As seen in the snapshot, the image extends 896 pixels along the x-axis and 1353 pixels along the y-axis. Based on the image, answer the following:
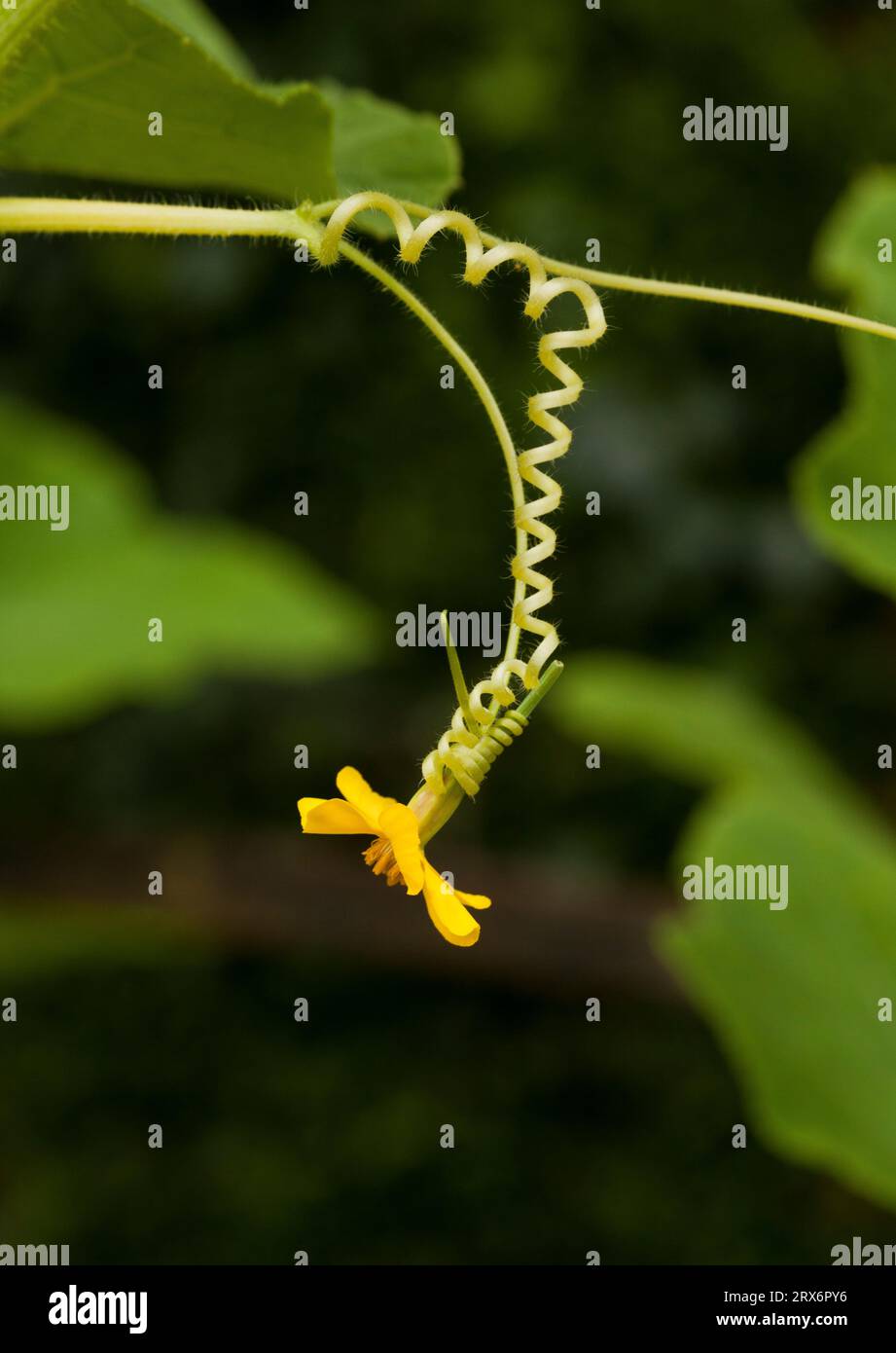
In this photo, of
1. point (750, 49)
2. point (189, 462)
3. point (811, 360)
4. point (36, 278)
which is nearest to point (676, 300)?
point (811, 360)

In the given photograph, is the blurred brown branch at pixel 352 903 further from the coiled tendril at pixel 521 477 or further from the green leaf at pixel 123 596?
the coiled tendril at pixel 521 477

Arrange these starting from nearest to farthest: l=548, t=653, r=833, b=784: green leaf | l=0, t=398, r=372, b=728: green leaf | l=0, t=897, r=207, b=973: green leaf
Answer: l=548, t=653, r=833, b=784: green leaf, l=0, t=398, r=372, b=728: green leaf, l=0, t=897, r=207, b=973: green leaf

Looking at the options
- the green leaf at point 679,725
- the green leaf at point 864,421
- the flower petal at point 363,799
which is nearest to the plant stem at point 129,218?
the flower petal at point 363,799

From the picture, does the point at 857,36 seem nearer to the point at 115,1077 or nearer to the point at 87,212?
the point at 115,1077

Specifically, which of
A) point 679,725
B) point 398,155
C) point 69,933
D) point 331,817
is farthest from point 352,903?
point 331,817

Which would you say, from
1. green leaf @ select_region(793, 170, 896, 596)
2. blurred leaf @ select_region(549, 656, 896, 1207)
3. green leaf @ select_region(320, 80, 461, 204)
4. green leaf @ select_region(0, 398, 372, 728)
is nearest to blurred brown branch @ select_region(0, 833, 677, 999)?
green leaf @ select_region(0, 398, 372, 728)

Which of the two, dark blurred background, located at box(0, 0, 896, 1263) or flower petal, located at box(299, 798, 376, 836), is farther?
dark blurred background, located at box(0, 0, 896, 1263)

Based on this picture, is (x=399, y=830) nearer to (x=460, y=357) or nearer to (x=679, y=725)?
(x=460, y=357)

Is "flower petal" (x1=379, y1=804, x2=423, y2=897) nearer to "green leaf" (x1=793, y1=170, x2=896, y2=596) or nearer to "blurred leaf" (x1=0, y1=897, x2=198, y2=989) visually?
"green leaf" (x1=793, y1=170, x2=896, y2=596)
